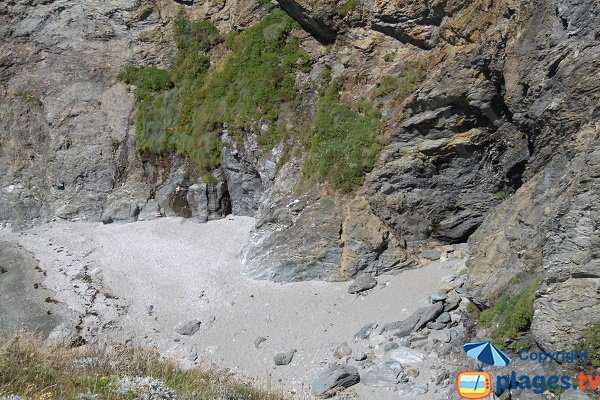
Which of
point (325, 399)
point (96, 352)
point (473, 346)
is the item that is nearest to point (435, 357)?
point (325, 399)

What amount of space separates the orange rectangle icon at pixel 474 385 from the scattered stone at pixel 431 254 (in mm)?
9775

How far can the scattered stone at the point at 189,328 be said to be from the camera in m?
16.5

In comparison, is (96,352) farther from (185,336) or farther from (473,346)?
(185,336)

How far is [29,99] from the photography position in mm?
29328

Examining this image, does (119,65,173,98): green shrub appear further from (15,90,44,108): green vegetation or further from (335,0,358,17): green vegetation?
(335,0,358,17): green vegetation

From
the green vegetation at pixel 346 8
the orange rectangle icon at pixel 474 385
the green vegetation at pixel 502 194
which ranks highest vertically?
the green vegetation at pixel 346 8

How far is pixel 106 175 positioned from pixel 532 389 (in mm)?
22896

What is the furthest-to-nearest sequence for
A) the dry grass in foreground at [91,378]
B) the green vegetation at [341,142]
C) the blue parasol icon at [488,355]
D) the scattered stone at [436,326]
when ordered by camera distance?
the green vegetation at [341,142]
the scattered stone at [436,326]
the blue parasol icon at [488,355]
the dry grass in foreground at [91,378]

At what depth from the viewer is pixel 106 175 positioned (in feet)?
89.1

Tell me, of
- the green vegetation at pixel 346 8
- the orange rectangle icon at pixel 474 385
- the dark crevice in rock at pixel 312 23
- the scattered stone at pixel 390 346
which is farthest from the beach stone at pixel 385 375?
the dark crevice in rock at pixel 312 23

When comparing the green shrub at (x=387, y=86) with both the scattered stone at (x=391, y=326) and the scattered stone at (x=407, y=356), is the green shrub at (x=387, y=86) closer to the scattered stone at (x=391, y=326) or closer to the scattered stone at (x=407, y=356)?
the scattered stone at (x=391, y=326)

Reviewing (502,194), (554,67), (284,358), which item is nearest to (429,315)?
(284,358)

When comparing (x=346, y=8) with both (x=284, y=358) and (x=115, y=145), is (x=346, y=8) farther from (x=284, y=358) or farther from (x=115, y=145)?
(x=115, y=145)

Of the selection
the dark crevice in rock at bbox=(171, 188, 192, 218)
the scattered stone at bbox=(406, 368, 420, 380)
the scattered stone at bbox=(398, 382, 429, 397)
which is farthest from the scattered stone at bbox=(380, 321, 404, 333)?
the dark crevice in rock at bbox=(171, 188, 192, 218)
